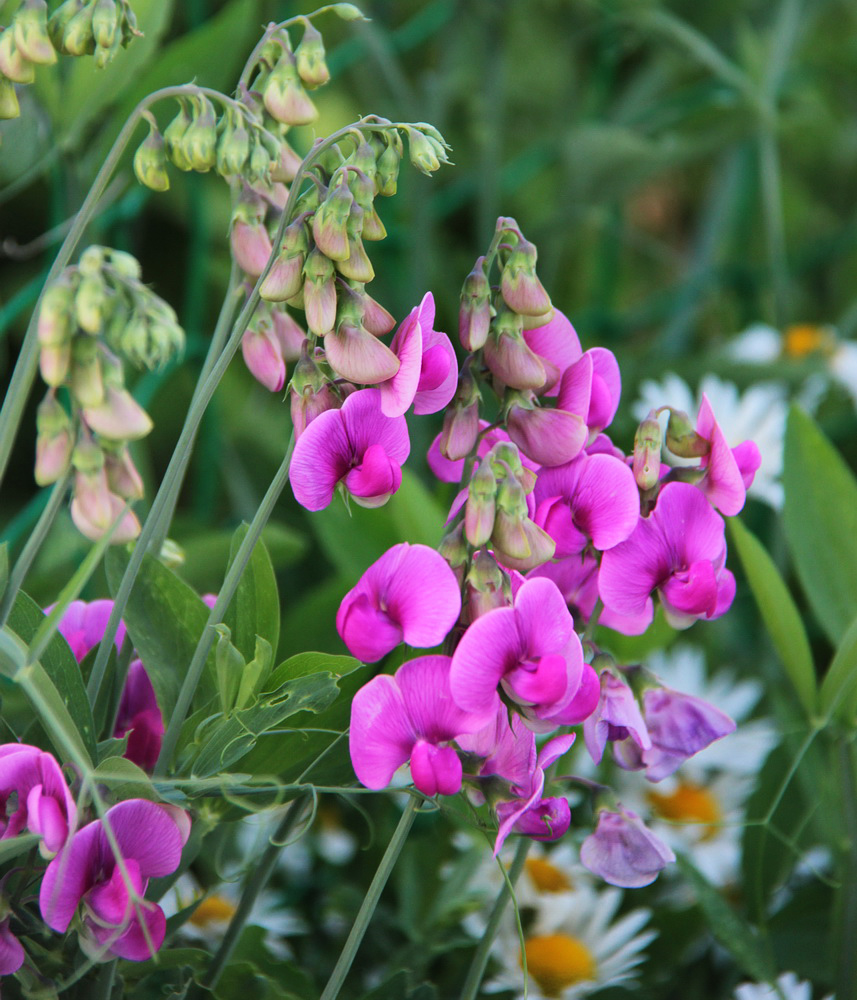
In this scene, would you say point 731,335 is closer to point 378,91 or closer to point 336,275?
point 378,91

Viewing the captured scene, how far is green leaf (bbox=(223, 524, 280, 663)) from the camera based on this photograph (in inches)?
20.1

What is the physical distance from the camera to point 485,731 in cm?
44

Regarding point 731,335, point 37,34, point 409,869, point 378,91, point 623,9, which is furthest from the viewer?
point 731,335

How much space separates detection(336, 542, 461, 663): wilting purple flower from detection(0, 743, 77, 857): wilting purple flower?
0.39 ft

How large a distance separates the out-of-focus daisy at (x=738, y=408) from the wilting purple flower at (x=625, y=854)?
0.63m

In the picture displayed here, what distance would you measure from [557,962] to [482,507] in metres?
0.48

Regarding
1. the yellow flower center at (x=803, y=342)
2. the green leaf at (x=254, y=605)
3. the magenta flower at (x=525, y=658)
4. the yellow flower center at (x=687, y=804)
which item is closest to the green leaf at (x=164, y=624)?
the green leaf at (x=254, y=605)

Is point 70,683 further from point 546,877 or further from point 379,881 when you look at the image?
point 546,877

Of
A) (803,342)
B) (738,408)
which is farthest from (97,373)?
(803,342)

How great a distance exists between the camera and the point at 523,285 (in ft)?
1.40

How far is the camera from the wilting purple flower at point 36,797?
40 cm

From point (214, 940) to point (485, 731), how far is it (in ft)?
1.48

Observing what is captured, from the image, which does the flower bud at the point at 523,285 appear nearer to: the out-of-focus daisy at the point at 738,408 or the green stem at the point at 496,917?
the green stem at the point at 496,917

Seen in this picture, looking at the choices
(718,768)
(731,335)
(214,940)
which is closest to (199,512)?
(214,940)
